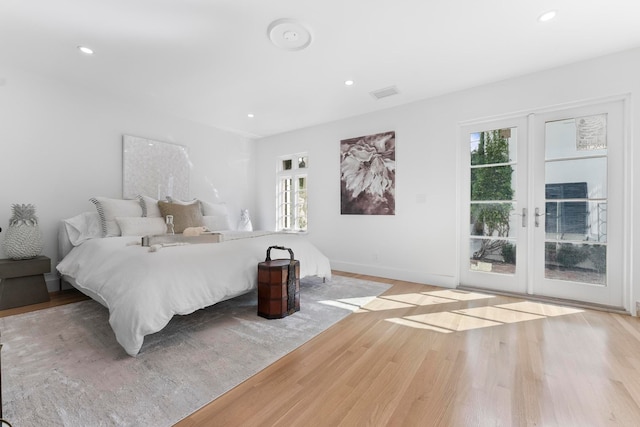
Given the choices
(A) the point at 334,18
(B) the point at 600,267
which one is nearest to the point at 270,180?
(A) the point at 334,18

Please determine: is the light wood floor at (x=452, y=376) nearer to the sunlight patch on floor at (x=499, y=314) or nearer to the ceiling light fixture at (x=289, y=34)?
the sunlight patch on floor at (x=499, y=314)

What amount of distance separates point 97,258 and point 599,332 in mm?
4181

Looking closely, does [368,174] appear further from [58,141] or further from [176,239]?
[58,141]

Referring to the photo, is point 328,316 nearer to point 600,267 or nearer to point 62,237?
point 600,267

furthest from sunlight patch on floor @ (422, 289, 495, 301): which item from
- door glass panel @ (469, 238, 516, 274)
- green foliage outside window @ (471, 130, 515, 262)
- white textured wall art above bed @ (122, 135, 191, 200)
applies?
white textured wall art above bed @ (122, 135, 191, 200)

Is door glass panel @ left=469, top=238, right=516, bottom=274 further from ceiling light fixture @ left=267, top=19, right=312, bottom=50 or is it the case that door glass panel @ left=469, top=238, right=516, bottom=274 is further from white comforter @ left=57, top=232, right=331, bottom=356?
ceiling light fixture @ left=267, top=19, right=312, bottom=50

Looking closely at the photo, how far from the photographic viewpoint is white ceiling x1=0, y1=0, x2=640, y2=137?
78.5 inches

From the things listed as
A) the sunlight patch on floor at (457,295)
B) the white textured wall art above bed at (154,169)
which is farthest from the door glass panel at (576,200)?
the white textured wall art above bed at (154,169)

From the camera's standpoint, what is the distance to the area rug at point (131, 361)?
1315mm

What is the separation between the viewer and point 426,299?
298 centimetres

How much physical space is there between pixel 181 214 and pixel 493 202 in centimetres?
377

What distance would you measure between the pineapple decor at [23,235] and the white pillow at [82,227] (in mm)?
244

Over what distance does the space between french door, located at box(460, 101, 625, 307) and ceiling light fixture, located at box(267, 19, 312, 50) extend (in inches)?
90.3

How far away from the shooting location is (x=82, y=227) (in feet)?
10.0
